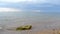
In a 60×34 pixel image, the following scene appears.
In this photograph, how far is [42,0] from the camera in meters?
14.2

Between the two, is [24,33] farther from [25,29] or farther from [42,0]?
[42,0]

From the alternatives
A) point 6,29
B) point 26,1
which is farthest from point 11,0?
point 6,29

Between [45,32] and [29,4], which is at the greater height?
[29,4]

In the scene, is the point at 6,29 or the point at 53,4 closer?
the point at 6,29

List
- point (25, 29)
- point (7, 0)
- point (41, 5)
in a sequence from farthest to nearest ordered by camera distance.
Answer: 1. point (7, 0)
2. point (41, 5)
3. point (25, 29)

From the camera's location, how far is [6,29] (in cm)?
583

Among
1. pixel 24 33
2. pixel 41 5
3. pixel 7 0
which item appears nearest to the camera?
pixel 24 33

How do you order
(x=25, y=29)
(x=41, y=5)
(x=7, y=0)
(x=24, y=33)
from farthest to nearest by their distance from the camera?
(x=7, y=0) < (x=41, y=5) < (x=25, y=29) < (x=24, y=33)

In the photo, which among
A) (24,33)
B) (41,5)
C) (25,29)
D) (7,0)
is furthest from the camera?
(7,0)

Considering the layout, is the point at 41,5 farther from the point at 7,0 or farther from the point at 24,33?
the point at 24,33

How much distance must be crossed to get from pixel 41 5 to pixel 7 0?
2.65 m

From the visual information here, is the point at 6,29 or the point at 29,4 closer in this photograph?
the point at 6,29

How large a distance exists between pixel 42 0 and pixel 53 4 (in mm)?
850

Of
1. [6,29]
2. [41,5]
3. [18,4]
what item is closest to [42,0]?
[41,5]
